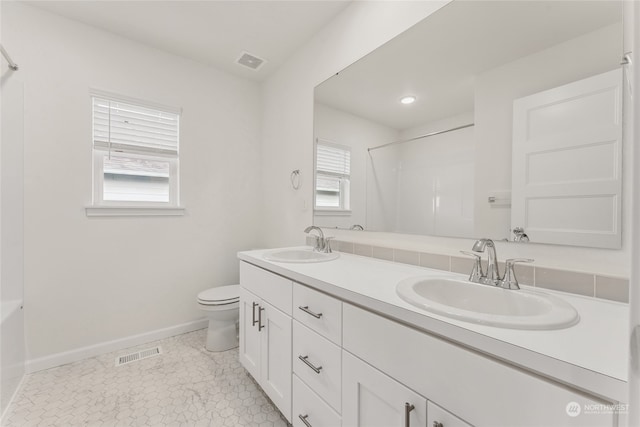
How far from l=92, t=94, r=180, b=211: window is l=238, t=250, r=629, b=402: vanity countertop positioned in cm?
195

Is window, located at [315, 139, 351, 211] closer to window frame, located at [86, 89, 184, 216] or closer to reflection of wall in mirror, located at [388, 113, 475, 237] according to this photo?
reflection of wall in mirror, located at [388, 113, 475, 237]

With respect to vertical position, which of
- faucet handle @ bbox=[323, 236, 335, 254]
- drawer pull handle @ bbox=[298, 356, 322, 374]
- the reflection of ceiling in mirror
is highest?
the reflection of ceiling in mirror

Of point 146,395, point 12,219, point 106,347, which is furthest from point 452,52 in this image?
point 106,347

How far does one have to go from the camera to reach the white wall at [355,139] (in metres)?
1.58

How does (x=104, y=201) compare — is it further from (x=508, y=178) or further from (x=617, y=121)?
(x=617, y=121)

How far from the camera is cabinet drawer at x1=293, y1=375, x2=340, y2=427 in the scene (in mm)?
989

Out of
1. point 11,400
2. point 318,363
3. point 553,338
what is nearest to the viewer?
point 553,338

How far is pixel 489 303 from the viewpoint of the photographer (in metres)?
0.94

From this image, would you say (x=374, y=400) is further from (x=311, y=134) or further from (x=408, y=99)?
(x=311, y=134)

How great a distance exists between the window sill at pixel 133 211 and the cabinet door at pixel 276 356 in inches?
54.2

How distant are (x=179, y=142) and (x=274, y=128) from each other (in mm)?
861

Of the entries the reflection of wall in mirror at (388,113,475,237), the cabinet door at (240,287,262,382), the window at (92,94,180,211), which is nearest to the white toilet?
the cabinet door at (240,287,262,382)

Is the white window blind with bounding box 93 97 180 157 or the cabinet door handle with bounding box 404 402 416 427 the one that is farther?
the white window blind with bounding box 93 97 180 157

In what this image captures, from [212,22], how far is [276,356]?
2.27 m
